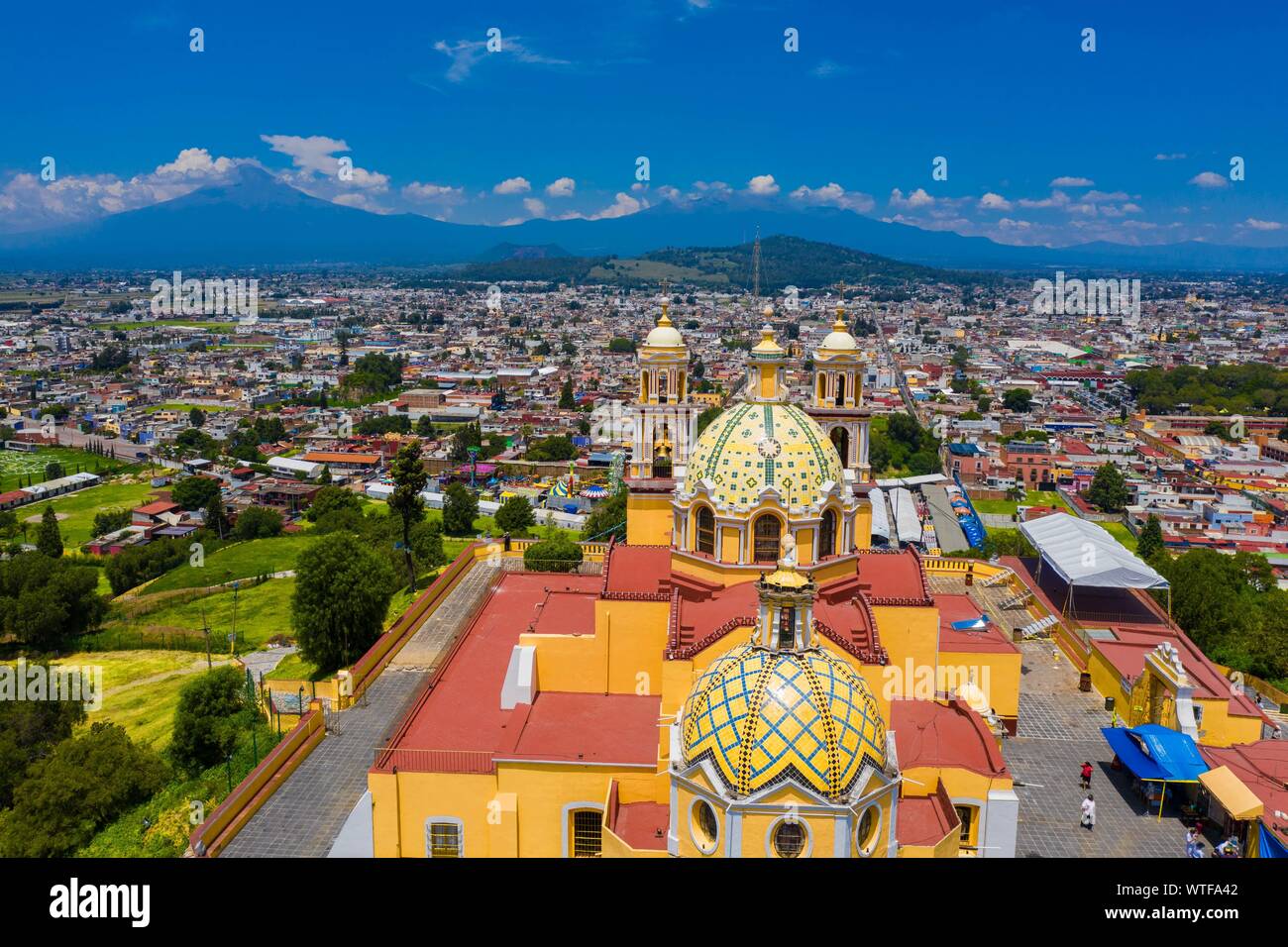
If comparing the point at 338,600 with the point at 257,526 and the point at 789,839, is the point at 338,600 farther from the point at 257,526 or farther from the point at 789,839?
the point at 257,526

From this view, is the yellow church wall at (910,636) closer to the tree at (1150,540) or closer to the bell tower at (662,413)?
the bell tower at (662,413)

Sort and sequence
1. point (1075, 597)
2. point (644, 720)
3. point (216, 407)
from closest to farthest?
point (644, 720), point (1075, 597), point (216, 407)

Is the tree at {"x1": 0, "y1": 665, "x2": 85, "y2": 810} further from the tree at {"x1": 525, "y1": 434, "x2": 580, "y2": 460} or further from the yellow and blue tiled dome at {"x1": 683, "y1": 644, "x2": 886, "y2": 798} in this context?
the tree at {"x1": 525, "y1": 434, "x2": 580, "y2": 460}

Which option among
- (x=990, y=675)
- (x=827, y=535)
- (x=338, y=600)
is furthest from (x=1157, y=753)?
(x=338, y=600)

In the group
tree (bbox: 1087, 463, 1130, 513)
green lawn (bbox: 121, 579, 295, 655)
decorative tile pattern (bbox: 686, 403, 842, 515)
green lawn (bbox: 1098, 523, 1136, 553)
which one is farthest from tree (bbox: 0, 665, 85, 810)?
tree (bbox: 1087, 463, 1130, 513)

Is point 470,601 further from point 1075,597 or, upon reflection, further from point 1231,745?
point 1231,745
